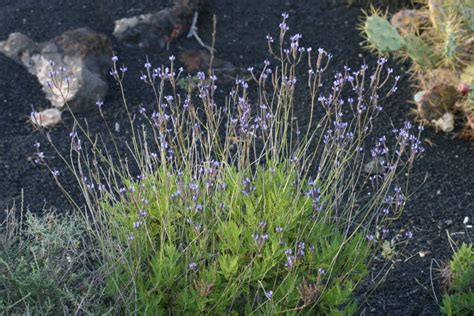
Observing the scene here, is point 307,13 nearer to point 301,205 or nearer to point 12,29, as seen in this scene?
point 12,29

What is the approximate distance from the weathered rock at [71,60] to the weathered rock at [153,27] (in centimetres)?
42

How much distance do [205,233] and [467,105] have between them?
3.05 meters

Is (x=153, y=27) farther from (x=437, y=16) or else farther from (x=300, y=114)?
(x=437, y=16)

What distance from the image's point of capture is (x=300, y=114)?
270 inches

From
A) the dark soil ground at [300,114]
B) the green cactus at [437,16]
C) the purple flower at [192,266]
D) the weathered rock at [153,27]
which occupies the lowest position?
the dark soil ground at [300,114]

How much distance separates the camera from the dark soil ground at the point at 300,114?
5.18 meters

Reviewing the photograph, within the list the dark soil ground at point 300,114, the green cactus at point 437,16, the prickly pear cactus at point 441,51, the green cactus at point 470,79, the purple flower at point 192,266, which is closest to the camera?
the purple flower at point 192,266

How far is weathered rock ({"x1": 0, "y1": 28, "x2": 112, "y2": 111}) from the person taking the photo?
272 inches

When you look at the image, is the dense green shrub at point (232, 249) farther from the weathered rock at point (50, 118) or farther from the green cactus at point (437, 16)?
the green cactus at point (437, 16)

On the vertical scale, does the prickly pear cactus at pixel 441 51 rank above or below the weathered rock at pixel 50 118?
above

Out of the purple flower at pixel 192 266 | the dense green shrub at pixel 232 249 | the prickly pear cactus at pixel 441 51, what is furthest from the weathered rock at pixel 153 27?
the purple flower at pixel 192 266

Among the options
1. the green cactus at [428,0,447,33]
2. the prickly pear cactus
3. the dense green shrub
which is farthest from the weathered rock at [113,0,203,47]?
the dense green shrub

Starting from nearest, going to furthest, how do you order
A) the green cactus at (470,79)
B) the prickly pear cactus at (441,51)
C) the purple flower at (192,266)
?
the purple flower at (192,266), the green cactus at (470,79), the prickly pear cactus at (441,51)

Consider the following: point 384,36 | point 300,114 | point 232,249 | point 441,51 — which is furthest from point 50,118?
point 232,249
